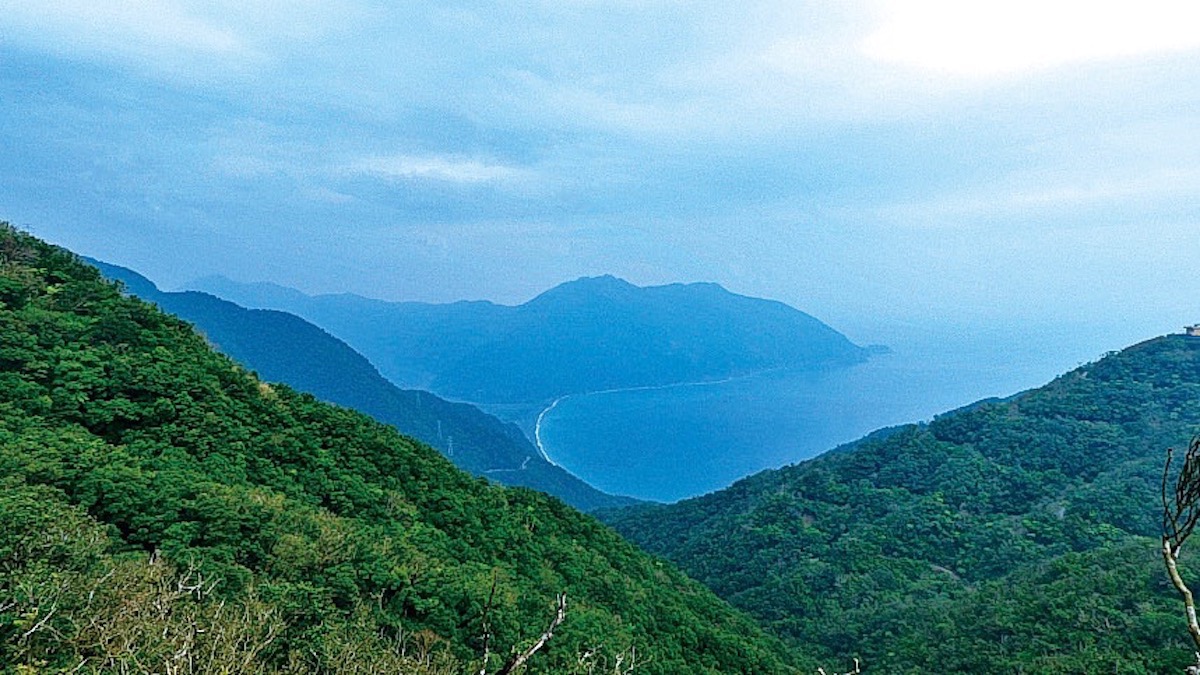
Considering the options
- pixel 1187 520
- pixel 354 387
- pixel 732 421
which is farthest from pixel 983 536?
pixel 732 421

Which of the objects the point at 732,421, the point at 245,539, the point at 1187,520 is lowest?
the point at 732,421

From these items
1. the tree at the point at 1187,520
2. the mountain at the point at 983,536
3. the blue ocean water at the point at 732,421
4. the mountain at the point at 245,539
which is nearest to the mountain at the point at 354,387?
the blue ocean water at the point at 732,421

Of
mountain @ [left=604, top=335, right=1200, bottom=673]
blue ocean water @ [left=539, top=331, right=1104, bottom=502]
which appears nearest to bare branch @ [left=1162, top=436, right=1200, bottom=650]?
mountain @ [left=604, top=335, right=1200, bottom=673]

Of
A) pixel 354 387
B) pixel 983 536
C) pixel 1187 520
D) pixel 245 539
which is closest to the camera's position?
pixel 1187 520

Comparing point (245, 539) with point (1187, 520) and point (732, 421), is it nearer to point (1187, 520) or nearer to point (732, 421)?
point (1187, 520)

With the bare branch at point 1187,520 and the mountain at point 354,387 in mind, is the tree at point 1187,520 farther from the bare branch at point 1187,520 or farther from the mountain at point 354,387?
the mountain at point 354,387

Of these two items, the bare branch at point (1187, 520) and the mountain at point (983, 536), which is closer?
the bare branch at point (1187, 520)

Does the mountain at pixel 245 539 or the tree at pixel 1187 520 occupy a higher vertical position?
Answer: the tree at pixel 1187 520

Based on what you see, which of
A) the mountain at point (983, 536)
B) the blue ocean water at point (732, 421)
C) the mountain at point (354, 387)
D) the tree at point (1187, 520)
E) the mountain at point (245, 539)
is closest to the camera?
the tree at point (1187, 520)
